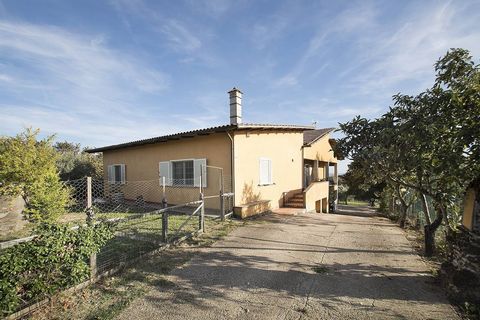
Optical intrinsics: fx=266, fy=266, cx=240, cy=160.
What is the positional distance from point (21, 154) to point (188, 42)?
6836 millimetres

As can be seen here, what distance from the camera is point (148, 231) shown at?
25.7 ft

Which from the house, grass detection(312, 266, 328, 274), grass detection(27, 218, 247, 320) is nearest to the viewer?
grass detection(27, 218, 247, 320)

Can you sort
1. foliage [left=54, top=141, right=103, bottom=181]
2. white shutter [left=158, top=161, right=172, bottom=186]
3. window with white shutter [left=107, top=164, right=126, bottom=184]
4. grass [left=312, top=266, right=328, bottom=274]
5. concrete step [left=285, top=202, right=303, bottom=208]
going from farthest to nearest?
foliage [left=54, top=141, right=103, bottom=181] → window with white shutter [left=107, top=164, right=126, bottom=184] → concrete step [left=285, top=202, right=303, bottom=208] → white shutter [left=158, top=161, right=172, bottom=186] → grass [left=312, top=266, right=328, bottom=274]

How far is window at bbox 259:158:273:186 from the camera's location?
1234cm

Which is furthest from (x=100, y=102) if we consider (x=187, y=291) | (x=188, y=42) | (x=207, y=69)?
(x=187, y=291)

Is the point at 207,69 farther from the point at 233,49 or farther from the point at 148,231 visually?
the point at 148,231

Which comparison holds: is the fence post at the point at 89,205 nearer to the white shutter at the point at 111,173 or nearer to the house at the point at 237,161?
the house at the point at 237,161

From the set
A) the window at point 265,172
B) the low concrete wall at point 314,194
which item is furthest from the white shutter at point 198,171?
the low concrete wall at point 314,194

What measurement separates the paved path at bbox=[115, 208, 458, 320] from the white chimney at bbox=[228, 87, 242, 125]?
6.29 m

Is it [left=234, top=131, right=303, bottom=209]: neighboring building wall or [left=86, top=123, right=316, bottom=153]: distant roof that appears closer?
[left=86, top=123, right=316, bottom=153]: distant roof

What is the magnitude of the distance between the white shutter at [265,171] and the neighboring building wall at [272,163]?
19cm

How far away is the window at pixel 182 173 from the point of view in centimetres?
1215

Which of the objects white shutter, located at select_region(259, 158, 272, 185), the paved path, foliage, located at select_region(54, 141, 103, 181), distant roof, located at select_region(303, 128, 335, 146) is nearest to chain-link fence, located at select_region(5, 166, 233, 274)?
the paved path

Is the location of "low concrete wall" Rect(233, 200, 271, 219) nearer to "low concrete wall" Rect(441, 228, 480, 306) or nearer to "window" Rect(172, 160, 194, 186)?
"window" Rect(172, 160, 194, 186)
